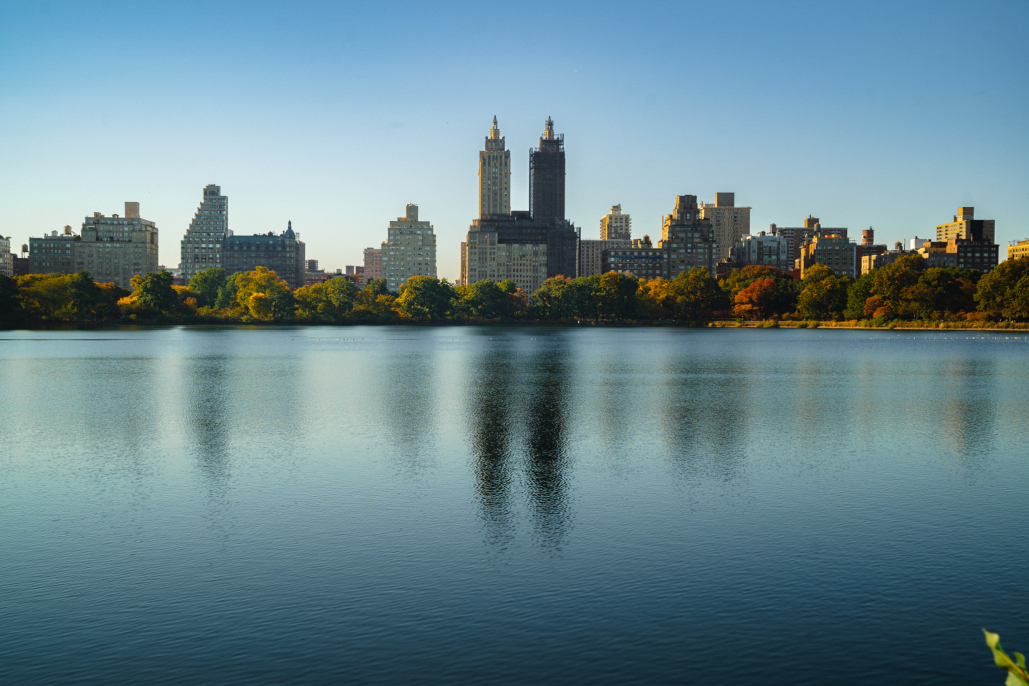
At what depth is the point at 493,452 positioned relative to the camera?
84.0ft

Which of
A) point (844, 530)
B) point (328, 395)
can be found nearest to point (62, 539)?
point (844, 530)

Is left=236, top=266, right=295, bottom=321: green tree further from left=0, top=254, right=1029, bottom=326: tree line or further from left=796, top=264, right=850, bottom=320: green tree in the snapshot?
left=796, top=264, right=850, bottom=320: green tree

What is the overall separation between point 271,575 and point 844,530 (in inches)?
440

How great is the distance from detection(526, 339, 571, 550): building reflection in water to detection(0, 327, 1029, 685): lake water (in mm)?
161

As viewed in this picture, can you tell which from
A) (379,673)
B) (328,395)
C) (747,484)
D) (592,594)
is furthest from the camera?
(328,395)

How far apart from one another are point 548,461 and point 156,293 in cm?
16667

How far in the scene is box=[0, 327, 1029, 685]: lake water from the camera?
34.6 ft

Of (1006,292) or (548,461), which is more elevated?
(1006,292)

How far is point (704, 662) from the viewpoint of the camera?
34.0 ft

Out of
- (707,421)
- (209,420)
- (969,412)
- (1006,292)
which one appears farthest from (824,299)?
(209,420)

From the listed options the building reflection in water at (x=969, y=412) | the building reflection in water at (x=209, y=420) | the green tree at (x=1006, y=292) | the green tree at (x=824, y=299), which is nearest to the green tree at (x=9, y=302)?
the building reflection in water at (x=209, y=420)

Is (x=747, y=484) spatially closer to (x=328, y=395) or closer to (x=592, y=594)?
(x=592, y=594)

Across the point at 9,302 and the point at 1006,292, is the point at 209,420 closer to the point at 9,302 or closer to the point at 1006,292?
the point at 9,302

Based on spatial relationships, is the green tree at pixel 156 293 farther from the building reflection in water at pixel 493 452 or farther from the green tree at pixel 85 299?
the building reflection in water at pixel 493 452
